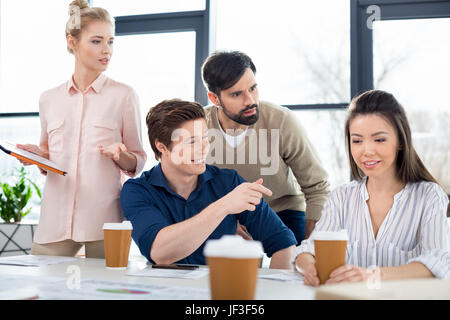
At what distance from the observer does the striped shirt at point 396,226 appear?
4.35ft

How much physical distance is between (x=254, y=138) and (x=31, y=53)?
112 inches

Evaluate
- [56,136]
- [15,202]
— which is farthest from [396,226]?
[15,202]

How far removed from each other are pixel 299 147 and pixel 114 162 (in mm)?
851

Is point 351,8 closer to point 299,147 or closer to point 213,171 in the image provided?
point 299,147

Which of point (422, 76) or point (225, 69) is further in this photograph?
point (422, 76)

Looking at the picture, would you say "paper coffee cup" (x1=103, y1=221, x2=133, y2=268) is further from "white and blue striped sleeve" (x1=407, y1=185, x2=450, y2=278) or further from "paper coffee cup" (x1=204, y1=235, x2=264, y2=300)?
"white and blue striped sleeve" (x1=407, y1=185, x2=450, y2=278)

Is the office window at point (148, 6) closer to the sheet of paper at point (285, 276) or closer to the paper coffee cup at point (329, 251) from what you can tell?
the sheet of paper at point (285, 276)

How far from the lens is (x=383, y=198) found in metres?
1.52

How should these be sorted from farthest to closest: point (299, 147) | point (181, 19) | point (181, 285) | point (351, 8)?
point (181, 19) < point (351, 8) < point (299, 147) < point (181, 285)

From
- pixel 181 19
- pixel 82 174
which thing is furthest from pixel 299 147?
pixel 181 19

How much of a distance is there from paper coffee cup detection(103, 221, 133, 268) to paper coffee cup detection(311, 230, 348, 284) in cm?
53

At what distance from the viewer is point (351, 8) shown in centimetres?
320

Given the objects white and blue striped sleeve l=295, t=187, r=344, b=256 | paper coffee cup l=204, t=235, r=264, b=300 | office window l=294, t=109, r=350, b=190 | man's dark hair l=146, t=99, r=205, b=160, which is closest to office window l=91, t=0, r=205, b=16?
office window l=294, t=109, r=350, b=190

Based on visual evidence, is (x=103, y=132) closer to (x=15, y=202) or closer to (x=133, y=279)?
(x=133, y=279)
